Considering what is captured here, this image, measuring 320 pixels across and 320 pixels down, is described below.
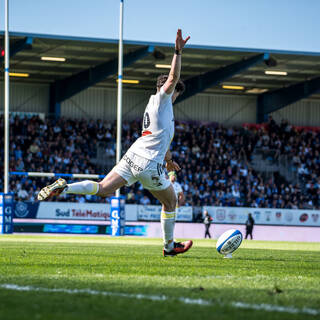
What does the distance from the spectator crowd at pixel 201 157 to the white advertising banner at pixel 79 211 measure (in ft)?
7.15

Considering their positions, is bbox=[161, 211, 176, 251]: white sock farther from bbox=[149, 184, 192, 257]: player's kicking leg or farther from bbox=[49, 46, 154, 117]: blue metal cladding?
bbox=[49, 46, 154, 117]: blue metal cladding

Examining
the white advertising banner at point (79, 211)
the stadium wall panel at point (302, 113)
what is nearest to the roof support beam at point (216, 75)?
the stadium wall panel at point (302, 113)

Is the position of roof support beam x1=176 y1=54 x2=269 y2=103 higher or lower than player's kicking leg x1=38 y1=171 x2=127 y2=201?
higher

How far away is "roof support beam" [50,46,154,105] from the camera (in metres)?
35.3

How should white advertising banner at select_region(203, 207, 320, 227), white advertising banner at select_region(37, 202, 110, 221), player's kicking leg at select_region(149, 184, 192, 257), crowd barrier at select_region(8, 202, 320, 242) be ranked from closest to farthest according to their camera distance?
player's kicking leg at select_region(149, 184, 192, 257)
crowd barrier at select_region(8, 202, 320, 242)
white advertising banner at select_region(37, 202, 110, 221)
white advertising banner at select_region(203, 207, 320, 227)

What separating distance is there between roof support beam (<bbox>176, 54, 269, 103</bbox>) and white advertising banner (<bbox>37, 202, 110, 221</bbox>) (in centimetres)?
1211

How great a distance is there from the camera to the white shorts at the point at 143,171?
891 cm

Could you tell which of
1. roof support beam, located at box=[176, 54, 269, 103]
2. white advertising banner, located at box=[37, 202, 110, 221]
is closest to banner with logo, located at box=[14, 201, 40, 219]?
white advertising banner, located at box=[37, 202, 110, 221]

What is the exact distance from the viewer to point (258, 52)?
119 ft

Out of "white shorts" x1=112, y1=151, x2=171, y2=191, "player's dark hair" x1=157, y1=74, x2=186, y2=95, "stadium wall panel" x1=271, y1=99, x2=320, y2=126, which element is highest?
"stadium wall panel" x1=271, y1=99, x2=320, y2=126

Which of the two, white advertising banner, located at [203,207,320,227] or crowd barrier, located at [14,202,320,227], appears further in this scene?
white advertising banner, located at [203,207,320,227]

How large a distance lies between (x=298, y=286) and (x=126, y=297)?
183cm

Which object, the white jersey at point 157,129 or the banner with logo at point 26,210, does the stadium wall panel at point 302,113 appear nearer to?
the banner with logo at point 26,210

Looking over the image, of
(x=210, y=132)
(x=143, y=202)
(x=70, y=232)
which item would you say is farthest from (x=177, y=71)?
(x=210, y=132)
